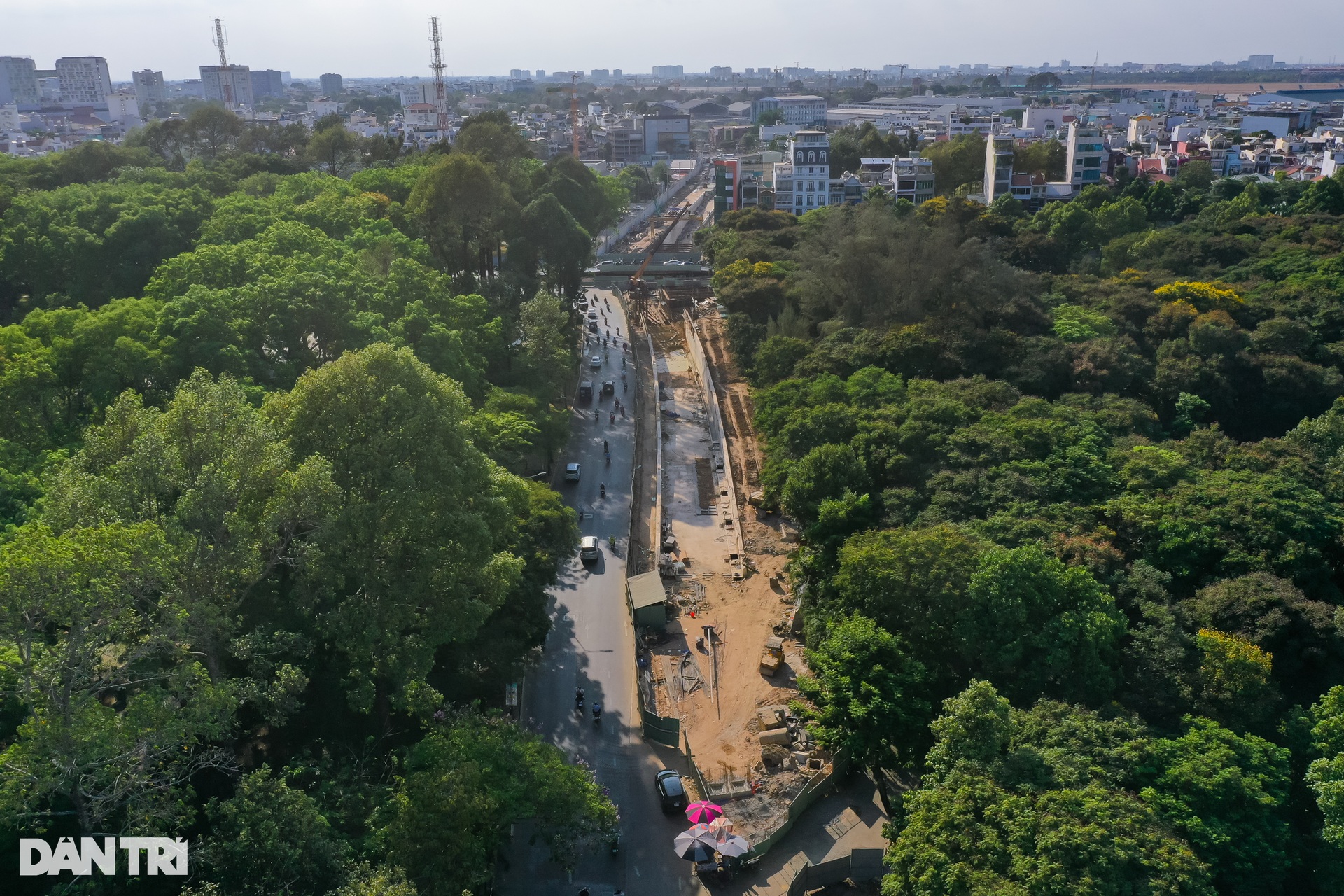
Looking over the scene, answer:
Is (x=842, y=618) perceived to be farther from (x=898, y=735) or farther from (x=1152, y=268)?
(x=1152, y=268)

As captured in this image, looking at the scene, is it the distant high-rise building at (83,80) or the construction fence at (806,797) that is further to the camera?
the distant high-rise building at (83,80)

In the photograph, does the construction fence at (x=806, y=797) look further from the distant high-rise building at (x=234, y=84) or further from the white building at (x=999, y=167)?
the distant high-rise building at (x=234, y=84)

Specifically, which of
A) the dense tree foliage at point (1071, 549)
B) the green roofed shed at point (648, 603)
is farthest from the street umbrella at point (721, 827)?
the green roofed shed at point (648, 603)

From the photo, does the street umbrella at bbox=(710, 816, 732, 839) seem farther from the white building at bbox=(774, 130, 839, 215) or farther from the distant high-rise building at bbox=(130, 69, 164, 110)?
the distant high-rise building at bbox=(130, 69, 164, 110)

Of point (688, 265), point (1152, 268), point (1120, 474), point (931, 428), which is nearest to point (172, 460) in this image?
point (931, 428)

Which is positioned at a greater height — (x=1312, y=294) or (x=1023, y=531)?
(x=1312, y=294)

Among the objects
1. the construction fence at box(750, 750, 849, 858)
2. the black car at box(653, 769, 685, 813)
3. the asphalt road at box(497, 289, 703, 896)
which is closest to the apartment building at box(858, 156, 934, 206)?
the asphalt road at box(497, 289, 703, 896)

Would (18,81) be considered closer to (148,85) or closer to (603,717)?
(148,85)
